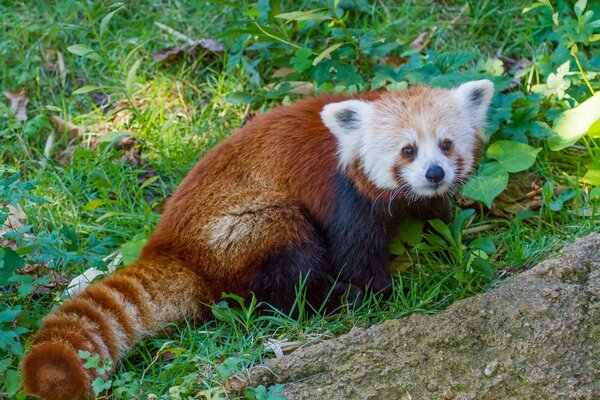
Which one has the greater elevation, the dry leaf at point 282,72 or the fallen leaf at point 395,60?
the dry leaf at point 282,72

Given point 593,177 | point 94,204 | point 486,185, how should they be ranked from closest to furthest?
1. point 486,185
2. point 593,177
3. point 94,204

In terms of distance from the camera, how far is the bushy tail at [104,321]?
10.2 ft

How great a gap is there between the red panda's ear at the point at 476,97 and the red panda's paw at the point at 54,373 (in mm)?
2128

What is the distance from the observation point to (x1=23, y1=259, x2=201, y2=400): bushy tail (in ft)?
10.2

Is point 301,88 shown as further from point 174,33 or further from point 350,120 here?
point 350,120

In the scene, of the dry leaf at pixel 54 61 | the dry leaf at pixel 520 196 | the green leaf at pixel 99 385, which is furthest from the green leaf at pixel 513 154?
the dry leaf at pixel 54 61

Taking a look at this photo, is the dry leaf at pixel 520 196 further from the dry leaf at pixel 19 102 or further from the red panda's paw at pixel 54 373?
the dry leaf at pixel 19 102

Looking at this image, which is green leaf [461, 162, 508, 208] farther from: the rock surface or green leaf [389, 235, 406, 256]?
the rock surface

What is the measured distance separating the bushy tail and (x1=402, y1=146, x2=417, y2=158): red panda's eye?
1.17 meters

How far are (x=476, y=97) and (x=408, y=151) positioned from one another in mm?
483

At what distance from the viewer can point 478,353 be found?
3303 millimetres

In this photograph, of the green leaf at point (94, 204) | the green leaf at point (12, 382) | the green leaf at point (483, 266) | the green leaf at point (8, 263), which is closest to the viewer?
the green leaf at point (12, 382)

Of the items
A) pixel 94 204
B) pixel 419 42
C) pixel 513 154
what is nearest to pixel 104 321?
pixel 94 204

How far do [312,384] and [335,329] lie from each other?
0.48 metres
